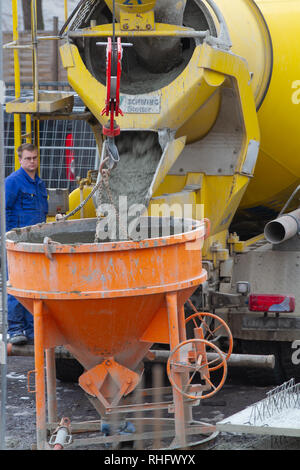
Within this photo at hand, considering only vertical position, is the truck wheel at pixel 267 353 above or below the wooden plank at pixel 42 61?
below

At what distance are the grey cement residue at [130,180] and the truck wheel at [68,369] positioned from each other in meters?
1.61

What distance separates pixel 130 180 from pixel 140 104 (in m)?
0.47

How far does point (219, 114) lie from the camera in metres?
5.71

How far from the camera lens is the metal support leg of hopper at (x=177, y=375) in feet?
14.2

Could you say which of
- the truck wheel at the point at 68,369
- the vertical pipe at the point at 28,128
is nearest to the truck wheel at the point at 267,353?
the truck wheel at the point at 68,369

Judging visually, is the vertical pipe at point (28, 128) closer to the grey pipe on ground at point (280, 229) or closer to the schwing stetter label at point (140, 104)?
the schwing stetter label at point (140, 104)

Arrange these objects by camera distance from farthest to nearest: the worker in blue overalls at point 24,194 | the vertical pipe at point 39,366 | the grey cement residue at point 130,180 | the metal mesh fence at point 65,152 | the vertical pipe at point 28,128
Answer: the metal mesh fence at point 65,152 < the vertical pipe at point 28,128 < the worker in blue overalls at point 24,194 < the grey cement residue at point 130,180 < the vertical pipe at point 39,366

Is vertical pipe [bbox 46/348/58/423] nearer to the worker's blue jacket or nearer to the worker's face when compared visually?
the worker's blue jacket

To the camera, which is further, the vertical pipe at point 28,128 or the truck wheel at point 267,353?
the vertical pipe at point 28,128

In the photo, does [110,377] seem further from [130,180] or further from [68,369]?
[68,369]

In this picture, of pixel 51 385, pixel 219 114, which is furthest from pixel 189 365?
pixel 219 114

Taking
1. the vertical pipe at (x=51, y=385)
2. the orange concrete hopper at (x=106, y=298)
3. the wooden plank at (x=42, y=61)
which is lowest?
the vertical pipe at (x=51, y=385)

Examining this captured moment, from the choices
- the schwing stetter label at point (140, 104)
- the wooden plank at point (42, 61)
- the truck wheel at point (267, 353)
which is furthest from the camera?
the wooden plank at point (42, 61)
